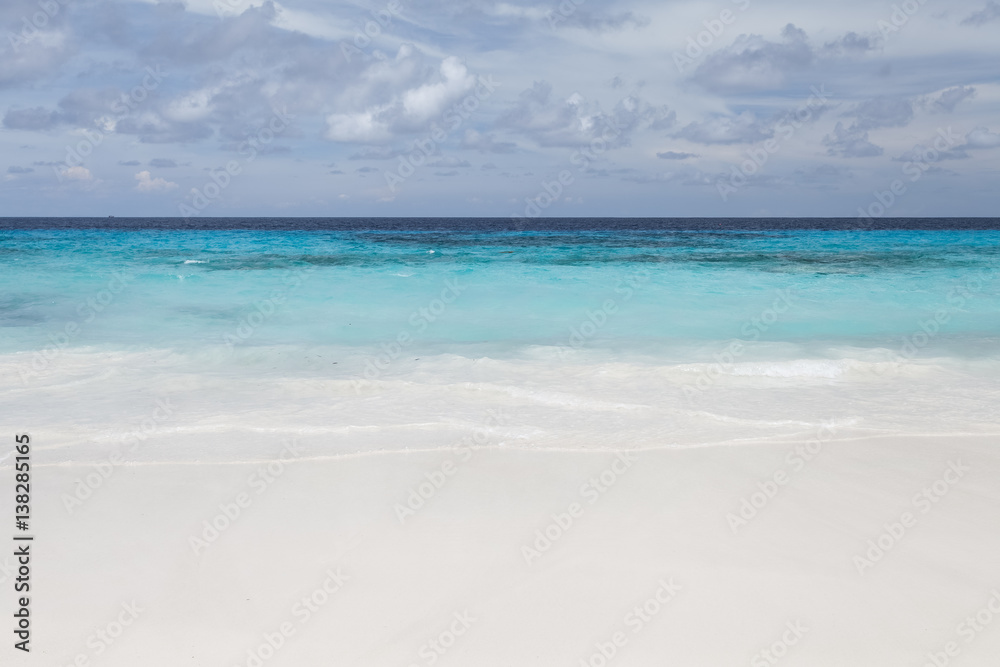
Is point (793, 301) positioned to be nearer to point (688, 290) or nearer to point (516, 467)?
point (688, 290)

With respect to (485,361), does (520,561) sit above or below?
below

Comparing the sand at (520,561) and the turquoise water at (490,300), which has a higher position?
the turquoise water at (490,300)

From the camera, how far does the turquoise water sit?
982 centimetres

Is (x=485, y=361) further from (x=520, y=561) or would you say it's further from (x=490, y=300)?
(x=490, y=300)

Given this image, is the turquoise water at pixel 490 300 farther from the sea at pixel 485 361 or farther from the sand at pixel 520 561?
the sand at pixel 520 561

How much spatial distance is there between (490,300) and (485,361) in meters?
5.93

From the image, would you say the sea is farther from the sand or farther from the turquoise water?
the sand

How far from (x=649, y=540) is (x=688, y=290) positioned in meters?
12.2

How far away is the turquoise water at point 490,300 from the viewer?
9.82m

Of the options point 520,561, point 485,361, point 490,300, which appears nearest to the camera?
point 520,561

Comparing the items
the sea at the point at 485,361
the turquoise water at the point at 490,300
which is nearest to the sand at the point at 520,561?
the sea at the point at 485,361

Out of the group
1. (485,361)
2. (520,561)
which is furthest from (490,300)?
(520,561)

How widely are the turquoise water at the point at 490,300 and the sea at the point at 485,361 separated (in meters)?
0.09

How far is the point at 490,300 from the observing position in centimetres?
1376
